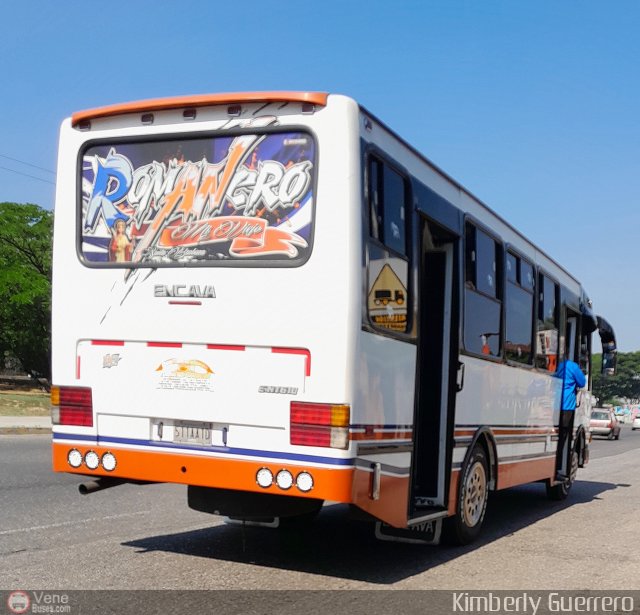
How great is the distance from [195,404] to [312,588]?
1.50 meters

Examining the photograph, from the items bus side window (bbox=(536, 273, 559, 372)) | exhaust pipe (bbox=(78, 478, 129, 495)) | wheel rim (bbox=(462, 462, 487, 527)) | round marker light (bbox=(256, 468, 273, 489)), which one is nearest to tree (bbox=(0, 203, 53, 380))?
bus side window (bbox=(536, 273, 559, 372))

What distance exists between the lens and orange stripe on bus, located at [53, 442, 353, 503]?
6164mm

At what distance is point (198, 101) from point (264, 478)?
2722 mm

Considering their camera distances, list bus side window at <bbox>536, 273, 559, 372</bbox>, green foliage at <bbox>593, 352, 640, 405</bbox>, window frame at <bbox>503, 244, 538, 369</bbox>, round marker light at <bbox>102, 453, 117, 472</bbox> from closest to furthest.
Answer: round marker light at <bbox>102, 453, 117, 472</bbox> → window frame at <bbox>503, 244, 538, 369</bbox> → bus side window at <bbox>536, 273, 559, 372</bbox> → green foliage at <bbox>593, 352, 640, 405</bbox>

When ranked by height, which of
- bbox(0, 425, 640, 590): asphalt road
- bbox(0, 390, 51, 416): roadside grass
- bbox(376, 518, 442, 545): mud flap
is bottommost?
bbox(0, 390, 51, 416): roadside grass

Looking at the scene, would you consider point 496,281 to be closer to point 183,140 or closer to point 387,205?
point 387,205

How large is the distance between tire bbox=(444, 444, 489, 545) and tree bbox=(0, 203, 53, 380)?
118 ft

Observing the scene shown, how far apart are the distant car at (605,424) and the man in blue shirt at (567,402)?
95.1ft

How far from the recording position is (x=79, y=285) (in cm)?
713

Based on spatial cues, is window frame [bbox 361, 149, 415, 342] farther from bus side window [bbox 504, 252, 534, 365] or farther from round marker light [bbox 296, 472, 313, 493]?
bus side window [bbox 504, 252, 534, 365]

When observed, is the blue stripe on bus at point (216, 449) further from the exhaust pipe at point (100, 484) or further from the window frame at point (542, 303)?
the window frame at point (542, 303)

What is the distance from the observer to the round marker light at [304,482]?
623cm

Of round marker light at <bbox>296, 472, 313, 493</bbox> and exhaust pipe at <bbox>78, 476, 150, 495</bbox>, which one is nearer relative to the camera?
round marker light at <bbox>296, 472, 313, 493</bbox>

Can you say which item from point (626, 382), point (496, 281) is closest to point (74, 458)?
point (496, 281)
